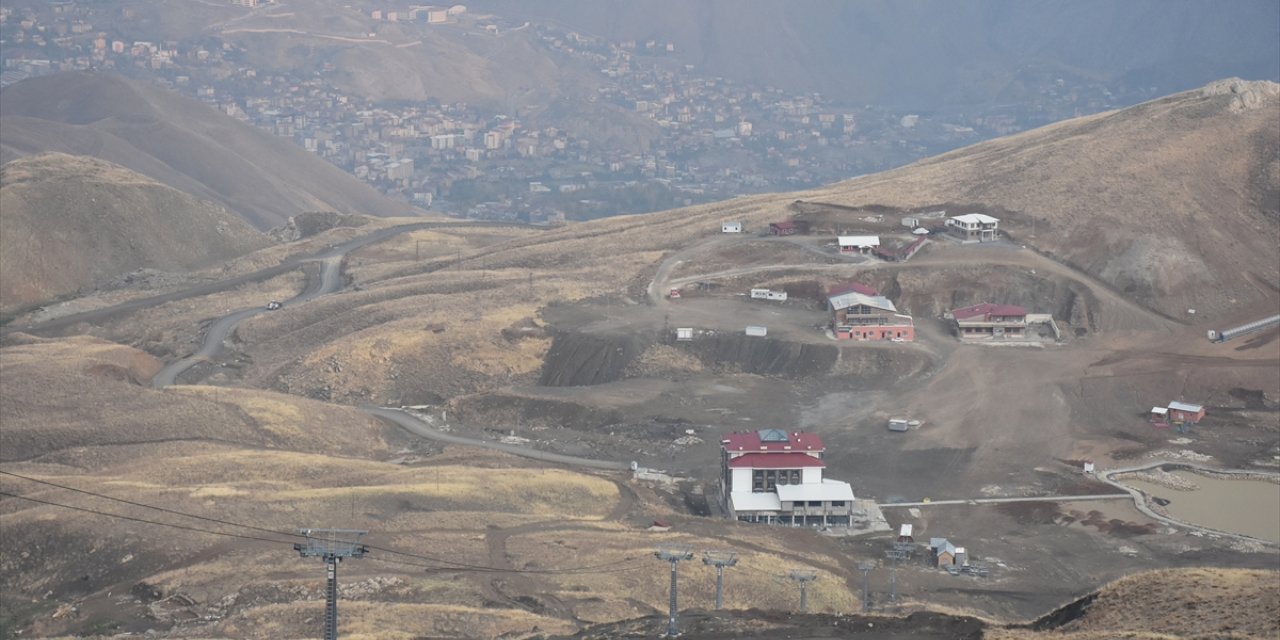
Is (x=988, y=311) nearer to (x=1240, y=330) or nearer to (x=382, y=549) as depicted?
(x=1240, y=330)

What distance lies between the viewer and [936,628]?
164 feet

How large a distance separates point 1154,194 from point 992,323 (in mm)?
24262

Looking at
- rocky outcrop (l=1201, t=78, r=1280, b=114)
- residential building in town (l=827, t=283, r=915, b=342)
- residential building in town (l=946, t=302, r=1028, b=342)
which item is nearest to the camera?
residential building in town (l=827, t=283, r=915, b=342)

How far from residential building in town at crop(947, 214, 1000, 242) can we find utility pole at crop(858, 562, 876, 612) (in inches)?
2439

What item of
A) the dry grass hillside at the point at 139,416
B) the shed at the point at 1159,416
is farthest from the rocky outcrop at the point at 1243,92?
the dry grass hillside at the point at 139,416

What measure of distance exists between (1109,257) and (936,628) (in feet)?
272

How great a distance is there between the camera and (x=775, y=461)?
8806 centimetres

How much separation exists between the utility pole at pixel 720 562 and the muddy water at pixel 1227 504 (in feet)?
96.9

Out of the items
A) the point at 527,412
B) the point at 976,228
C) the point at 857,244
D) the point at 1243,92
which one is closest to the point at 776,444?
the point at 527,412

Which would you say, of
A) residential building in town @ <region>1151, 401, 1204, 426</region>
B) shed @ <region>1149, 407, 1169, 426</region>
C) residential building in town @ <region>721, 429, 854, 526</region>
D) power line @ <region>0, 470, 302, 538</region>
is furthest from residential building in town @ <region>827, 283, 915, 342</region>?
power line @ <region>0, 470, 302, 538</region>

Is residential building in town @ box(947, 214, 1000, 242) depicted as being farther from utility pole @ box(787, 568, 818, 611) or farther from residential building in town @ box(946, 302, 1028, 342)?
utility pole @ box(787, 568, 818, 611)

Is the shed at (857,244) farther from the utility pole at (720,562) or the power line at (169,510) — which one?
the power line at (169,510)

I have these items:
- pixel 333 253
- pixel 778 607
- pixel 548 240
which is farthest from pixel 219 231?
pixel 778 607

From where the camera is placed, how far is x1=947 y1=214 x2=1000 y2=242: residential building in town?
132875mm
